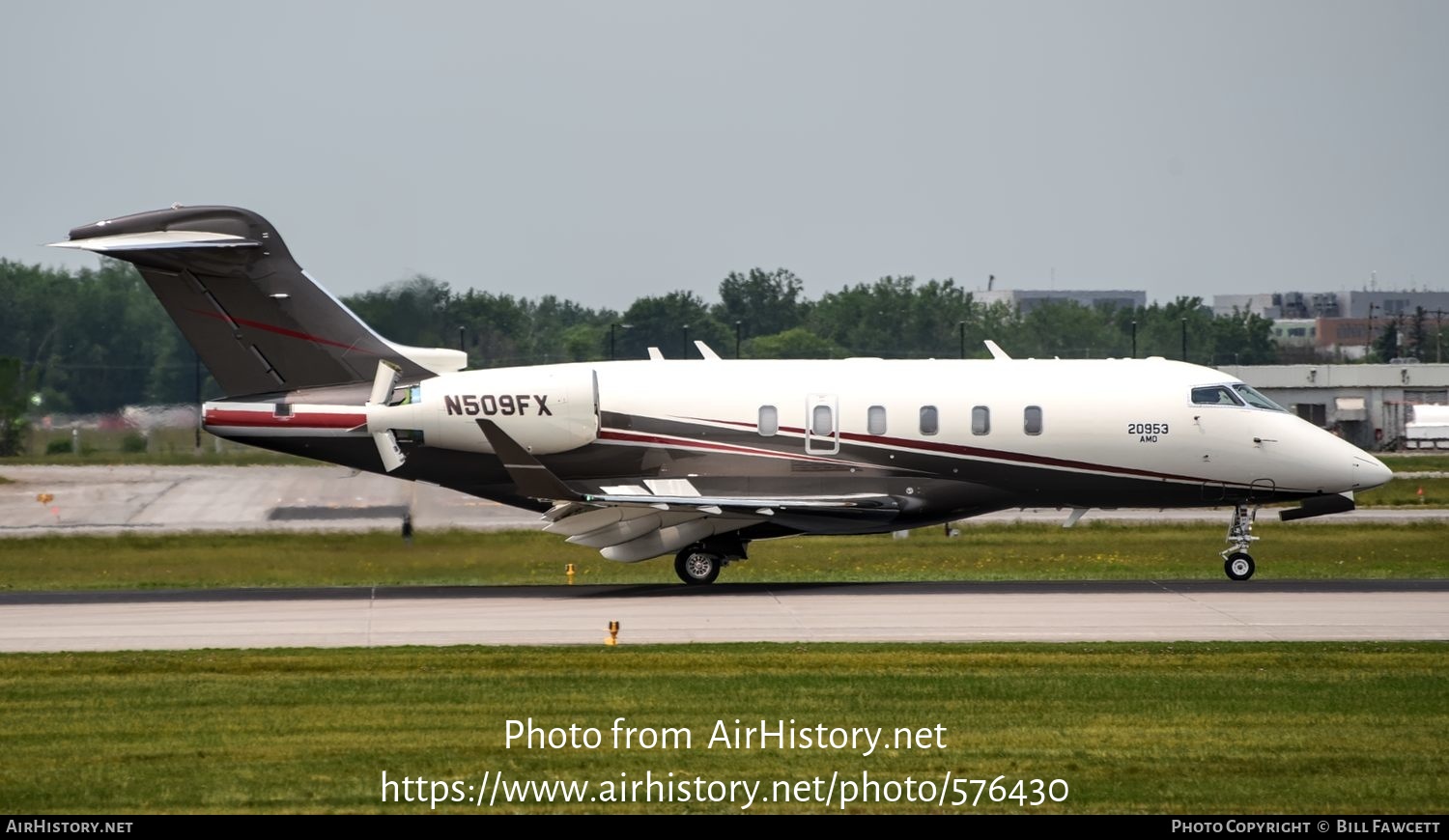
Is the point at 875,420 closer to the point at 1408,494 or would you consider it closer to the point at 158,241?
the point at 158,241

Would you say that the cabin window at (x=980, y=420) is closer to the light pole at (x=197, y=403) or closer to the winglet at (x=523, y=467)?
the winglet at (x=523, y=467)

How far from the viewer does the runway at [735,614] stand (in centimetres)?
2130

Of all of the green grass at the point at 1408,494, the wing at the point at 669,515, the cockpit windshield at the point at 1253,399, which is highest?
the cockpit windshield at the point at 1253,399

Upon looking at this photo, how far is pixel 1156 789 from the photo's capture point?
41.5 feet

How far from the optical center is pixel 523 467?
25.4 metres

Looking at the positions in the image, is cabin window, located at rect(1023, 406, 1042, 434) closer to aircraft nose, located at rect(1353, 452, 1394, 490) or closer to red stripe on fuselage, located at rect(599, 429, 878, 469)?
red stripe on fuselage, located at rect(599, 429, 878, 469)

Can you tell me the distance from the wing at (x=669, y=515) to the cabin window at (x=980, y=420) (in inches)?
71.8

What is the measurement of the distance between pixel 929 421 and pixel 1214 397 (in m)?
4.76

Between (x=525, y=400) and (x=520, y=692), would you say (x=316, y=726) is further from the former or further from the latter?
(x=525, y=400)

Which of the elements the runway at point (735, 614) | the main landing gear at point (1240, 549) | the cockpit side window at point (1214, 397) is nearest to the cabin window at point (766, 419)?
the runway at point (735, 614)

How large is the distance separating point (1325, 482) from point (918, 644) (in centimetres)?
1063

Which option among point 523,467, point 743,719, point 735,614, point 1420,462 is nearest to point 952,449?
point 735,614

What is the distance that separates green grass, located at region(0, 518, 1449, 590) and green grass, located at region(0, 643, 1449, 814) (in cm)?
907
